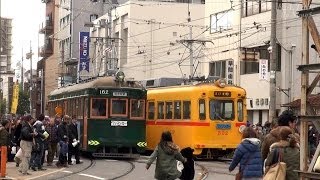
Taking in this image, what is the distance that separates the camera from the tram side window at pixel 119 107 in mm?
28047

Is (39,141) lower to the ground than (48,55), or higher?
lower

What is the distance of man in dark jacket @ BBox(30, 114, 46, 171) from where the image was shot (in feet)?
74.2

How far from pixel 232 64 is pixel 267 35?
471 cm

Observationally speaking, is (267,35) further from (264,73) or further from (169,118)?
(169,118)

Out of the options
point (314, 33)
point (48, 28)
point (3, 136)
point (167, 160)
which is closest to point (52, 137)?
point (3, 136)

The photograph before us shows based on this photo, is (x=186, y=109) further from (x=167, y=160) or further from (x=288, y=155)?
(x=288, y=155)

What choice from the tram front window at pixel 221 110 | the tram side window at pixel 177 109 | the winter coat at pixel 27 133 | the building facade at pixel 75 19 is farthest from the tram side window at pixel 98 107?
the building facade at pixel 75 19

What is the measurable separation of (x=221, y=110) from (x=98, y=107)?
4752 mm

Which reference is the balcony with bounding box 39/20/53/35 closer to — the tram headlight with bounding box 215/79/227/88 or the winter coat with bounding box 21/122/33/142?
the tram headlight with bounding box 215/79/227/88

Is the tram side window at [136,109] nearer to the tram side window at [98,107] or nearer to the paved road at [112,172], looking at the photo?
the tram side window at [98,107]

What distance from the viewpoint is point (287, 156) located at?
413 inches

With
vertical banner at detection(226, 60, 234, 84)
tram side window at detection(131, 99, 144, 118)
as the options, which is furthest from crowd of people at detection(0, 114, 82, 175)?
vertical banner at detection(226, 60, 234, 84)

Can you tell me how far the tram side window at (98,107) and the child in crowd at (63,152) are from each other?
3.11m

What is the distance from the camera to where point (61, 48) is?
8688 cm
